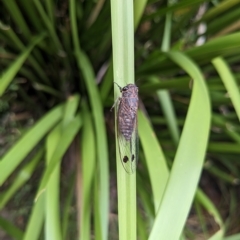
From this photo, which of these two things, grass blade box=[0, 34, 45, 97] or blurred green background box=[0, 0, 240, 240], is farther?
grass blade box=[0, 34, 45, 97]

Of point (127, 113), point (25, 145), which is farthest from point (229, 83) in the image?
point (25, 145)

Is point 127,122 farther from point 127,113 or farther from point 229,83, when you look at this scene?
point 229,83

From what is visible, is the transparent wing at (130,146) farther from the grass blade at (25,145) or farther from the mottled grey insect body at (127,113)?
the grass blade at (25,145)

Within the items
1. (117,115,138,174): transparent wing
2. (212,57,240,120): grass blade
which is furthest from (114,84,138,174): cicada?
(212,57,240,120): grass blade

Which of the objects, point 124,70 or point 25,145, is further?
point 25,145

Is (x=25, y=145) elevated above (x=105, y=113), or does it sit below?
below

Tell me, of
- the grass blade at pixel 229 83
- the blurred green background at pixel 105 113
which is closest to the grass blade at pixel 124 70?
the blurred green background at pixel 105 113

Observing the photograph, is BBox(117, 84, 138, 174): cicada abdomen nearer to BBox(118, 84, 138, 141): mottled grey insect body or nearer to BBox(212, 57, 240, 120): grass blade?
BBox(118, 84, 138, 141): mottled grey insect body

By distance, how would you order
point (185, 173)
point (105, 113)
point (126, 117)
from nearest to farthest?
1. point (185, 173)
2. point (126, 117)
3. point (105, 113)

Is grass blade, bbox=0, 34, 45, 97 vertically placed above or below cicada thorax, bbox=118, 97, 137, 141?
above

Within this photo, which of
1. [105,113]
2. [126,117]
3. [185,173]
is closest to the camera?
[185,173]
